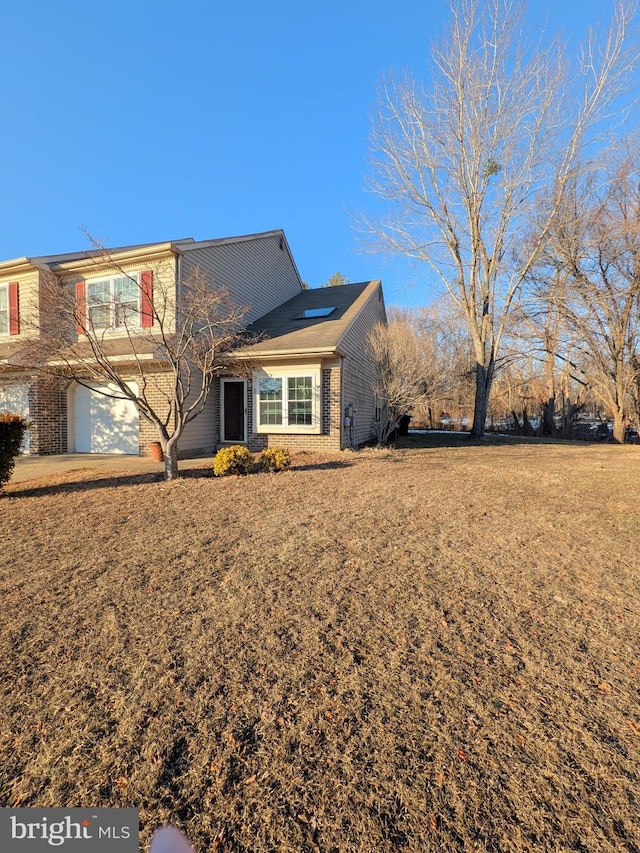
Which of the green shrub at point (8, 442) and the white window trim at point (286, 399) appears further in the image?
the white window trim at point (286, 399)

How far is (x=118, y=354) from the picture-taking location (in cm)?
985

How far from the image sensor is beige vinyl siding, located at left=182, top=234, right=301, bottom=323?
37.2 feet

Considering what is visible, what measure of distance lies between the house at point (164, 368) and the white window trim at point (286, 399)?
3 centimetres

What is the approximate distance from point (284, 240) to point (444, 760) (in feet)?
54.2

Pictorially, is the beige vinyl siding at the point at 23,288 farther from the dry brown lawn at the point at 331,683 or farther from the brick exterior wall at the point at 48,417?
the dry brown lawn at the point at 331,683

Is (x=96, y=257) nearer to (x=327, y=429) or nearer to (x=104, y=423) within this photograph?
(x=104, y=423)

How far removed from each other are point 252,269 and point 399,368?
647 centimetres

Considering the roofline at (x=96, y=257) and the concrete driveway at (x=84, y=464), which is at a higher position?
the roofline at (x=96, y=257)

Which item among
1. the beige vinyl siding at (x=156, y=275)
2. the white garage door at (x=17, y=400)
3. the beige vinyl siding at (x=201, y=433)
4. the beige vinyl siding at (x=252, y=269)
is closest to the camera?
the beige vinyl siding at (x=156, y=275)

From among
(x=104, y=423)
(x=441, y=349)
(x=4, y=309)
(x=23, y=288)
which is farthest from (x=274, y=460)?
(x=4, y=309)

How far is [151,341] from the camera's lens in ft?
23.8

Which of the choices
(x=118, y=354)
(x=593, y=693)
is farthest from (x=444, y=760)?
(x=118, y=354)

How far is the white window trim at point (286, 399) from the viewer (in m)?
10.6

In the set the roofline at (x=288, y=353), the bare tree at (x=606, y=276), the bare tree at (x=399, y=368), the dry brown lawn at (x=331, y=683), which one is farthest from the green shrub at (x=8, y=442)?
the bare tree at (x=606, y=276)
